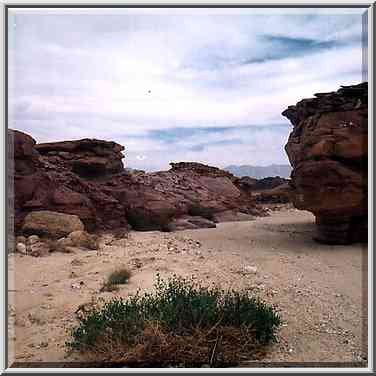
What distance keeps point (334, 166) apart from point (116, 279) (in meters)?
5.19

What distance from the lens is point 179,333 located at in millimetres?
4020

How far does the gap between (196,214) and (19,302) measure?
1200cm

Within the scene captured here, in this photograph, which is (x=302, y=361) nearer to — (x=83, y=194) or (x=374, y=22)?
(x=374, y=22)

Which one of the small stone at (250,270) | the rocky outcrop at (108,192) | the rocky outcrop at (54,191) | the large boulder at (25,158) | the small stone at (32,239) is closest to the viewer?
the small stone at (250,270)

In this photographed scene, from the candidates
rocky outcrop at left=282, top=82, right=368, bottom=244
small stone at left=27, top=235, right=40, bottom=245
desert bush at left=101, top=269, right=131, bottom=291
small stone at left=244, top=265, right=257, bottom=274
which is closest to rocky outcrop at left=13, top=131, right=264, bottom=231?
small stone at left=27, top=235, right=40, bottom=245

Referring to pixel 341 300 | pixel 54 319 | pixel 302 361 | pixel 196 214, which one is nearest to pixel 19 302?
pixel 54 319

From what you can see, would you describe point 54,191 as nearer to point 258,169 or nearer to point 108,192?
point 108,192

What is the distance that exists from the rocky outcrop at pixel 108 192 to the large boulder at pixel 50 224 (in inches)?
9.6

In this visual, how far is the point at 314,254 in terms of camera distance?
28.0 ft

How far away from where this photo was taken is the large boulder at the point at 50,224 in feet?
33.6

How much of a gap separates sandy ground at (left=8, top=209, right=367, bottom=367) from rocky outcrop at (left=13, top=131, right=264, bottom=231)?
258 centimetres

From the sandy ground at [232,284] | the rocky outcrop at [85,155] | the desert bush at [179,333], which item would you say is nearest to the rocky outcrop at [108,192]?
the rocky outcrop at [85,155]

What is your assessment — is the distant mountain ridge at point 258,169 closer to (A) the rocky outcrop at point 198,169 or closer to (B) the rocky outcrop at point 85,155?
(A) the rocky outcrop at point 198,169

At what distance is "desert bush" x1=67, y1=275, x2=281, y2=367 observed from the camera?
3.88m
